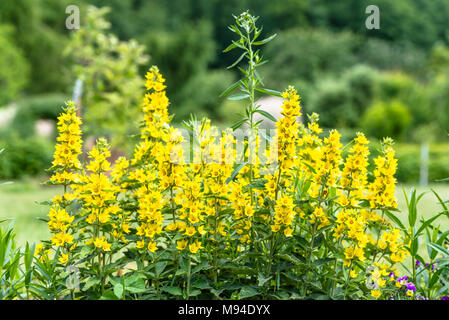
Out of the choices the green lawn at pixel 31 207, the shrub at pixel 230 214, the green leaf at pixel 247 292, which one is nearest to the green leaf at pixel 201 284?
the shrub at pixel 230 214

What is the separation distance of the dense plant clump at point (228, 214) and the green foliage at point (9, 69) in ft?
54.4

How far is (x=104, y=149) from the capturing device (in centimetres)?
169

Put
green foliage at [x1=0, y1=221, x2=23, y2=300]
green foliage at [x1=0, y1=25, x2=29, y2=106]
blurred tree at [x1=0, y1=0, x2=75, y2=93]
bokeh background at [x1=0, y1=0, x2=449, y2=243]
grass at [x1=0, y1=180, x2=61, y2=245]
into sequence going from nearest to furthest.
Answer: green foliage at [x1=0, y1=221, x2=23, y2=300] → grass at [x1=0, y1=180, x2=61, y2=245] → bokeh background at [x1=0, y1=0, x2=449, y2=243] → green foliage at [x1=0, y1=25, x2=29, y2=106] → blurred tree at [x1=0, y1=0, x2=75, y2=93]

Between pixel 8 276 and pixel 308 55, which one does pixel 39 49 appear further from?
pixel 8 276

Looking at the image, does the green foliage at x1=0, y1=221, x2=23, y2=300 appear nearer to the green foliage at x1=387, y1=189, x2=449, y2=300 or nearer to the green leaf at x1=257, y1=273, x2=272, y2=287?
the green leaf at x1=257, y1=273, x2=272, y2=287

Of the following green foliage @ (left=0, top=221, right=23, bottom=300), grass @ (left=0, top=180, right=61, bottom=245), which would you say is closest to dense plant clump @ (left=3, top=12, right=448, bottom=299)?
green foliage @ (left=0, top=221, right=23, bottom=300)

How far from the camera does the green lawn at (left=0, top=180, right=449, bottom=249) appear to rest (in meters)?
4.26

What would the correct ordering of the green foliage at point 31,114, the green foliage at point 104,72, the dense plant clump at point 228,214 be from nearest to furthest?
the dense plant clump at point 228,214, the green foliage at point 104,72, the green foliage at point 31,114

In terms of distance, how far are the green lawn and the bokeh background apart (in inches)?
2.2

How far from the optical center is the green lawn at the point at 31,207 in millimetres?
4262

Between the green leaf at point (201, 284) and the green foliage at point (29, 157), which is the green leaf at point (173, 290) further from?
the green foliage at point (29, 157)

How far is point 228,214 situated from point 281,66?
58.9ft

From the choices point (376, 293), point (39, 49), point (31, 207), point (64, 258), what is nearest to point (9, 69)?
point (39, 49)
